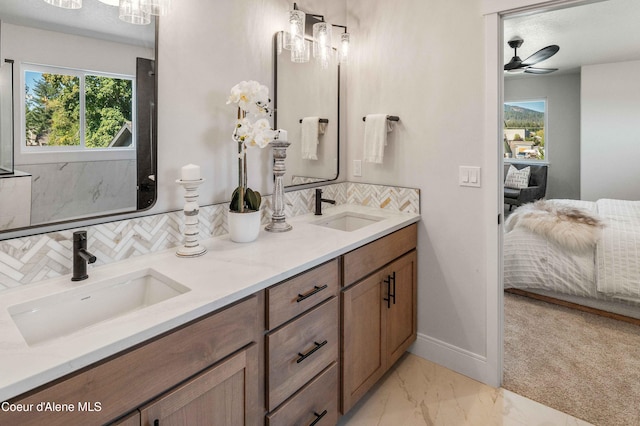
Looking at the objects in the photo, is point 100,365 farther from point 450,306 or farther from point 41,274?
point 450,306

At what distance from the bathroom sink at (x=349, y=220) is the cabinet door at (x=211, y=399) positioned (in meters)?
1.11

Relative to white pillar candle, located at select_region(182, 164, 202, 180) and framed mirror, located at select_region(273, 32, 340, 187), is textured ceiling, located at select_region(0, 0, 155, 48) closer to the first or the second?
white pillar candle, located at select_region(182, 164, 202, 180)

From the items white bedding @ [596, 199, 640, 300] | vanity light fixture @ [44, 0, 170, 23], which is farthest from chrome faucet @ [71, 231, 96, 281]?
white bedding @ [596, 199, 640, 300]

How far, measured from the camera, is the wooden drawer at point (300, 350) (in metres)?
1.23

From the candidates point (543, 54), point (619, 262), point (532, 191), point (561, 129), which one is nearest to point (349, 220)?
point (619, 262)

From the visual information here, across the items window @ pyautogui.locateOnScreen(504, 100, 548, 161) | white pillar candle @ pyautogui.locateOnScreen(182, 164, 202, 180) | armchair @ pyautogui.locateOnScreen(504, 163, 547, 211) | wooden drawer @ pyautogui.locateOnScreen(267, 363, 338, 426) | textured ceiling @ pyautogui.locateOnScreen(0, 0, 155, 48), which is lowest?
wooden drawer @ pyautogui.locateOnScreen(267, 363, 338, 426)

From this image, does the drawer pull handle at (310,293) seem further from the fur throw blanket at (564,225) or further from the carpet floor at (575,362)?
the fur throw blanket at (564,225)

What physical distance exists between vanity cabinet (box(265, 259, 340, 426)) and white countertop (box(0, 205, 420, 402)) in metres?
0.08

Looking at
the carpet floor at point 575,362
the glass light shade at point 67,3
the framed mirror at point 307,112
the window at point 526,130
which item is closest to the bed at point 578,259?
the carpet floor at point 575,362

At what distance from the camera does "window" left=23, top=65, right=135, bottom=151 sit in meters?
1.13

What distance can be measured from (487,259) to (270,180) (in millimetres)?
1258

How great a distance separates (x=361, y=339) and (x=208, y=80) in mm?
1376

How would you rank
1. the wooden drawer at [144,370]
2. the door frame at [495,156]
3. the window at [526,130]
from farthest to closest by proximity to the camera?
the window at [526,130], the door frame at [495,156], the wooden drawer at [144,370]

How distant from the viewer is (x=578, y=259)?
2836 mm
